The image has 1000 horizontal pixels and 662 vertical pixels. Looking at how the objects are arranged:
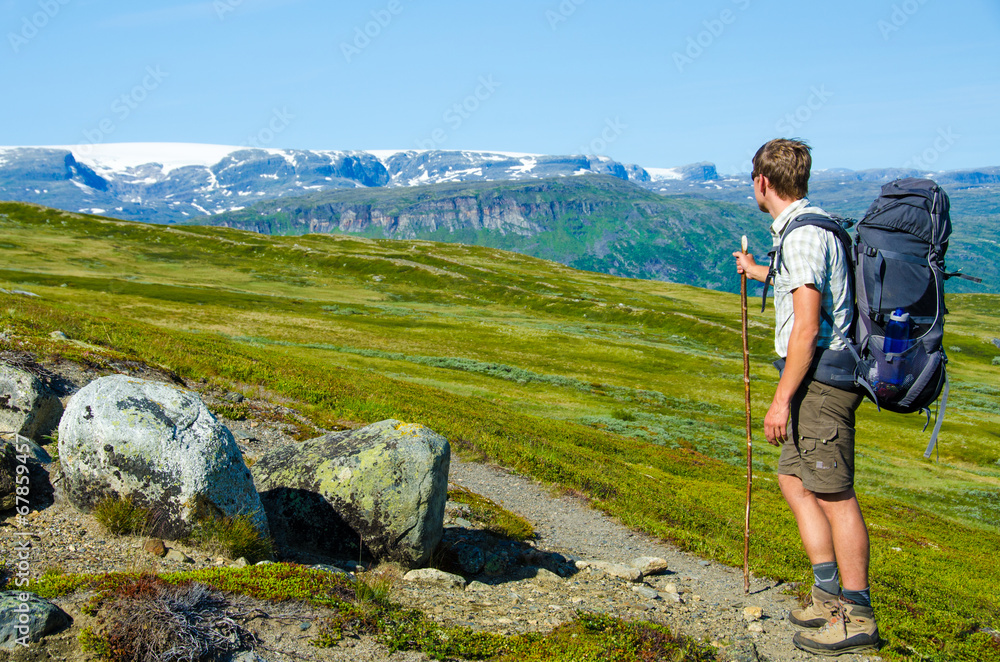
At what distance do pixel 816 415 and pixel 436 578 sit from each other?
6.93m

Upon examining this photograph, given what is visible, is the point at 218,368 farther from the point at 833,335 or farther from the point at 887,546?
the point at 887,546

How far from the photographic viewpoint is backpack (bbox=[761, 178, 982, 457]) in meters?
7.84

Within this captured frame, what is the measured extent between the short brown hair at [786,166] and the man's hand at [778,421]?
2920 millimetres

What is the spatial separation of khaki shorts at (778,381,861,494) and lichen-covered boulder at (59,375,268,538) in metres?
8.94

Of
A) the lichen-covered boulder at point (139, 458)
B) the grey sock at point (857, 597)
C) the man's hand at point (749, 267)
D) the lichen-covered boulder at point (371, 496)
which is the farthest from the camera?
the lichen-covered boulder at point (371, 496)

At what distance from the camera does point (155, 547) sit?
983cm

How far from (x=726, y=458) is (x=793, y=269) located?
1389 inches

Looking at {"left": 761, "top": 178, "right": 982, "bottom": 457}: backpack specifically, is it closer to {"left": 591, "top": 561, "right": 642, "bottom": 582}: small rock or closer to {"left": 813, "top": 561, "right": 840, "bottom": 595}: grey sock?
Answer: {"left": 813, "top": 561, "right": 840, "bottom": 595}: grey sock

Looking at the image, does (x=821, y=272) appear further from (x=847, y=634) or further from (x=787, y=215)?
(x=847, y=634)

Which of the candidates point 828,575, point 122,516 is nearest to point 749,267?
point 828,575

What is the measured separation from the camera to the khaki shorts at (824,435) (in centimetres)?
821

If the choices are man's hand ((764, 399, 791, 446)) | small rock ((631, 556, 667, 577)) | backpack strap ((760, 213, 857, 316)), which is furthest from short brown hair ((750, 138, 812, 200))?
small rock ((631, 556, 667, 577))

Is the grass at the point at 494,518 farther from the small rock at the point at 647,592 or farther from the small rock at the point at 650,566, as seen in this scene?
the small rock at the point at 647,592

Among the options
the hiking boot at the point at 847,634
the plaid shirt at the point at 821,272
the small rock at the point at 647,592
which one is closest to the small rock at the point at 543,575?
the small rock at the point at 647,592
